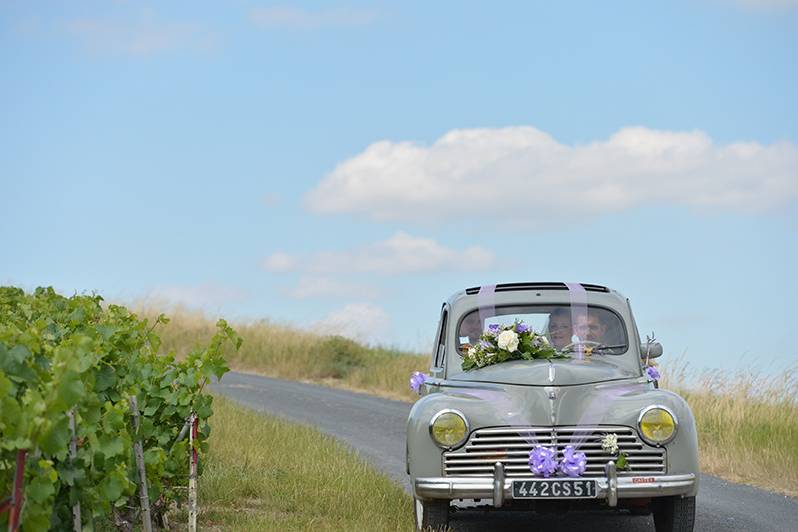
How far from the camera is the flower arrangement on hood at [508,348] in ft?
32.3

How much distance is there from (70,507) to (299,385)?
19217 mm

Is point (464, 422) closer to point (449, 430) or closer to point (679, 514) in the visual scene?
point (449, 430)

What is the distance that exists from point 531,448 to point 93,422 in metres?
3.12

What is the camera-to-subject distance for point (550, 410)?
8.64m

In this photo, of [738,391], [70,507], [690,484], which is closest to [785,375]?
[738,391]

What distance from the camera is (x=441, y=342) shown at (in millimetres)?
10727

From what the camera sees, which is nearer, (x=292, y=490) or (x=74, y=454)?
(x=74, y=454)

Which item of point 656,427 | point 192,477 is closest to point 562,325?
point 656,427

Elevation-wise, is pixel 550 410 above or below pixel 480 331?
below

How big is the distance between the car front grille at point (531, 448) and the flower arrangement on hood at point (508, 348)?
1.34m

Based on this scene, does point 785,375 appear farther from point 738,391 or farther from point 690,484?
point 690,484

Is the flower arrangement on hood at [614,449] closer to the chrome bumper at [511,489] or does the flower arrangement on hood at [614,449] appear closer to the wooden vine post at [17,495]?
the chrome bumper at [511,489]

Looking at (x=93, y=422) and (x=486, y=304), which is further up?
(x=486, y=304)

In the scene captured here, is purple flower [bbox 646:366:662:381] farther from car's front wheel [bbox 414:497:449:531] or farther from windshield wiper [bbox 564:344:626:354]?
car's front wheel [bbox 414:497:449:531]
